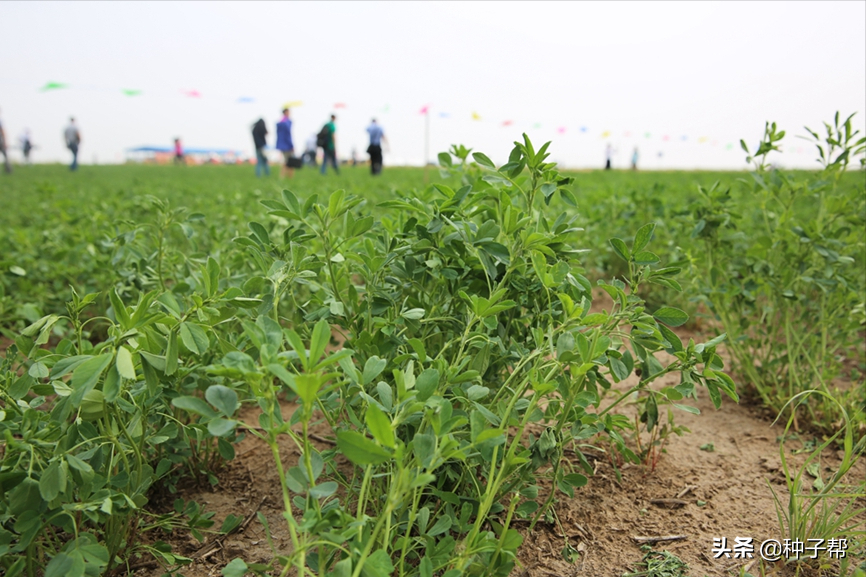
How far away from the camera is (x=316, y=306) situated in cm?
A: 176

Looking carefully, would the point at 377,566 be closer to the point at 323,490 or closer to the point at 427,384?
the point at 323,490

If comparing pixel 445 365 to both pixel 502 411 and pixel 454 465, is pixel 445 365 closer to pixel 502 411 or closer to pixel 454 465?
pixel 502 411

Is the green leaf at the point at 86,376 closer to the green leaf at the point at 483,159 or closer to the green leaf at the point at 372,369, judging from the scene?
the green leaf at the point at 372,369

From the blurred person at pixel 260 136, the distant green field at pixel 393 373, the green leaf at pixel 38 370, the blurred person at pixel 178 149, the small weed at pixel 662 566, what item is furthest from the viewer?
the blurred person at pixel 178 149

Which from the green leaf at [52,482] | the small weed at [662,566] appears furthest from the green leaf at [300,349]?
the small weed at [662,566]

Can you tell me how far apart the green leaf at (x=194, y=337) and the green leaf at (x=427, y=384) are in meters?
0.44

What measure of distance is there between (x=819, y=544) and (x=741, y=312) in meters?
1.25

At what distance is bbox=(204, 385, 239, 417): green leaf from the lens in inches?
41.7

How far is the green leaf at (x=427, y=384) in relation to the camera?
47.2 inches

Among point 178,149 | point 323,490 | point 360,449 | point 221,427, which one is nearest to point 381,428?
point 360,449

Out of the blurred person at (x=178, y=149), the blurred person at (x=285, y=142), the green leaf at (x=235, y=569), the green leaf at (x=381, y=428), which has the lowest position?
the green leaf at (x=235, y=569)

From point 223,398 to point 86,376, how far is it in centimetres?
27

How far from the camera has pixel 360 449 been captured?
1016 mm

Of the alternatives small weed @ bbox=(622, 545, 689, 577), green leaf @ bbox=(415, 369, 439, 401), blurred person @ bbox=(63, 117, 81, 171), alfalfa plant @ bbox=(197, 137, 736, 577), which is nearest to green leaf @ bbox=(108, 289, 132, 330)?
alfalfa plant @ bbox=(197, 137, 736, 577)
